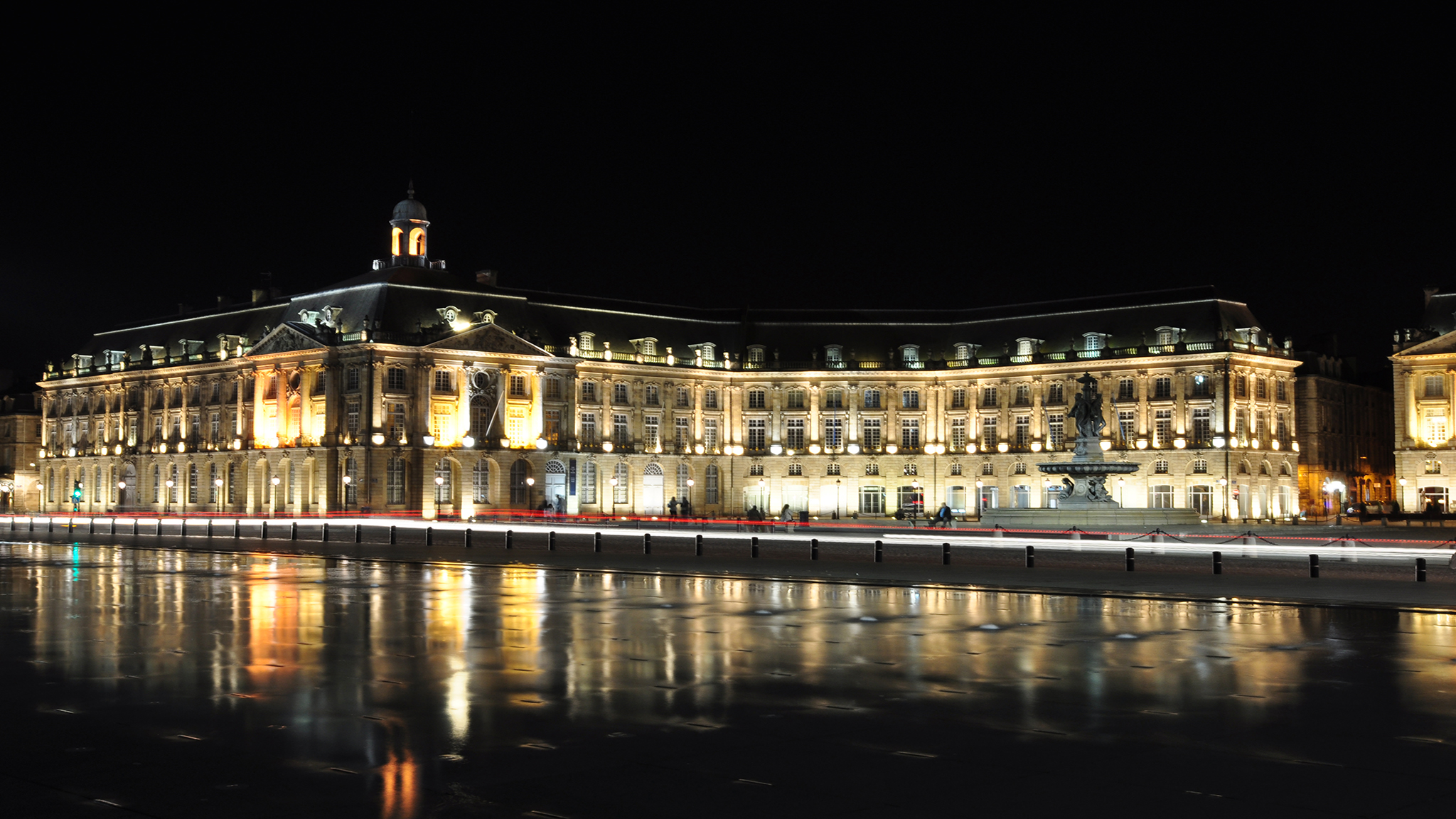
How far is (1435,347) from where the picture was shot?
3989 inches

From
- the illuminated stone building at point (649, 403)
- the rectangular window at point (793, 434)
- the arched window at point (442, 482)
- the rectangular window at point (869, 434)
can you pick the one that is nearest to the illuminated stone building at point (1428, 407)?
the illuminated stone building at point (649, 403)

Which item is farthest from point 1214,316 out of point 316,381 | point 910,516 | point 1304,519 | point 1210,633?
point 1210,633

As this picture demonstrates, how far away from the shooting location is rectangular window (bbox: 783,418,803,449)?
4633 inches

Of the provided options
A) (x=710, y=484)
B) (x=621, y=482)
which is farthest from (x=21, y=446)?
(x=710, y=484)

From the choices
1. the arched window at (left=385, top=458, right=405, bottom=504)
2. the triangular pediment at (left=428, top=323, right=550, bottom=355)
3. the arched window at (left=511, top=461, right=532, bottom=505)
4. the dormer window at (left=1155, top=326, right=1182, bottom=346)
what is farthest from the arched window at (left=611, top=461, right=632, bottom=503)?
the dormer window at (left=1155, top=326, right=1182, bottom=346)

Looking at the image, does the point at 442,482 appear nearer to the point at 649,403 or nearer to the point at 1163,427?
the point at 649,403

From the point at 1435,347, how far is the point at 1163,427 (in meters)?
19.4

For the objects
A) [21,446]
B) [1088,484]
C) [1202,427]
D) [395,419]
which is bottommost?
[1088,484]

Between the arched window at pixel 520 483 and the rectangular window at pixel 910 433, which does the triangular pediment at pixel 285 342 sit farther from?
the rectangular window at pixel 910 433

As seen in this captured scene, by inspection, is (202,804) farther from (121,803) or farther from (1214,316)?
(1214,316)

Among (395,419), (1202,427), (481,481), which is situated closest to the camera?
(395,419)

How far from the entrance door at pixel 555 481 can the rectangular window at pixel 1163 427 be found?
43990mm

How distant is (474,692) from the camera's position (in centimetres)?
1653

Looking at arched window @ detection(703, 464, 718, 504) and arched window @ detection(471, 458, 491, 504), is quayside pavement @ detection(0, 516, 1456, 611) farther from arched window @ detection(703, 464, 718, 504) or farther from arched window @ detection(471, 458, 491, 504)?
arched window @ detection(703, 464, 718, 504)
